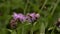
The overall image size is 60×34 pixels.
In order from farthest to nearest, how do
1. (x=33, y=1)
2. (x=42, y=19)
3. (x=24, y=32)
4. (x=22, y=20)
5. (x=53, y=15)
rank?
(x=33, y=1) < (x=53, y=15) < (x=42, y=19) < (x=22, y=20) < (x=24, y=32)

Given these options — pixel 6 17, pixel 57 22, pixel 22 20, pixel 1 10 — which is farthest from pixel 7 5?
pixel 57 22

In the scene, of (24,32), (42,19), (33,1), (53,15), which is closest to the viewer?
(24,32)

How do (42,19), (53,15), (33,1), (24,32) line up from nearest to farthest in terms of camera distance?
1. (24,32)
2. (42,19)
3. (53,15)
4. (33,1)

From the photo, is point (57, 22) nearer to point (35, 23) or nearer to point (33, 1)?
point (35, 23)

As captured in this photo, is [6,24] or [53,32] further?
[6,24]

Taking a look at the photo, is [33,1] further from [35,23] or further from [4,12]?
[35,23]

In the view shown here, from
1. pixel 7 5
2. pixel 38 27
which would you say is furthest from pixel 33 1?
pixel 38 27
